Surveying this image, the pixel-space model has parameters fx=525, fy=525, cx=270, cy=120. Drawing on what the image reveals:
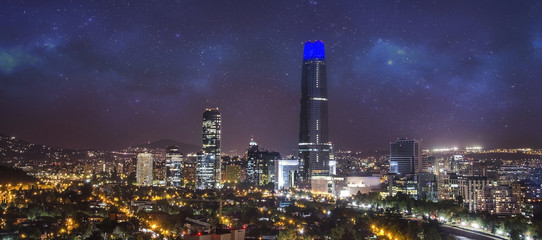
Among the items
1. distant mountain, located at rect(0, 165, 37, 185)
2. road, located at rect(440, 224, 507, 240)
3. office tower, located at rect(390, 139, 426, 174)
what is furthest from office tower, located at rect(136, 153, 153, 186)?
road, located at rect(440, 224, 507, 240)

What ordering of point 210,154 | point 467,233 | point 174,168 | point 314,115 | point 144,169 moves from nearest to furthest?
1. point 467,233
2. point 314,115
3. point 210,154
4. point 174,168
5. point 144,169

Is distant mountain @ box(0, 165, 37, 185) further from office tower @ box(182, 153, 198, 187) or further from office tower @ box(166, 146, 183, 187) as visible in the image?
office tower @ box(182, 153, 198, 187)

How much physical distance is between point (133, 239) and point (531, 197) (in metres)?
24.2

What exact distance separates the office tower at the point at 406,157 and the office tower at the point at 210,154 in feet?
63.7

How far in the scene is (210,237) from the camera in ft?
30.0

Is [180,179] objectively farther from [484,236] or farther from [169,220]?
[484,236]

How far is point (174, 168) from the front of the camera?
59250 millimetres

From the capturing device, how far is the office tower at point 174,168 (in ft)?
192

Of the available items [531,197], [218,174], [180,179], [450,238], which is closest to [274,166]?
[218,174]

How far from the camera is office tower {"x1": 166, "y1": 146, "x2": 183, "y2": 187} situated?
58.4 m

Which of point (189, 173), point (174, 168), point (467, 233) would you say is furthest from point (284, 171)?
point (467, 233)

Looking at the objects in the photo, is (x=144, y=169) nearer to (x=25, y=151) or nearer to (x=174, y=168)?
(x=174, y=168)

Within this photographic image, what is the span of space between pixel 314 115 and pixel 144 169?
21.1 m

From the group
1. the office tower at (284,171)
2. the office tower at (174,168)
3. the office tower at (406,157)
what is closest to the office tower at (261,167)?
the office tower at (284,171)
